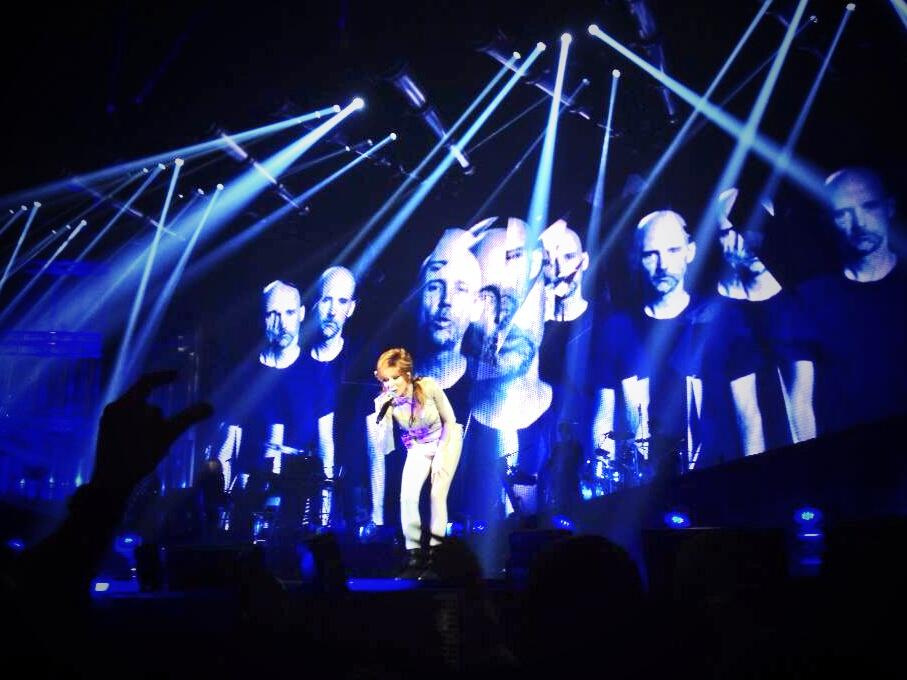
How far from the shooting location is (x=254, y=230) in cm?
1458

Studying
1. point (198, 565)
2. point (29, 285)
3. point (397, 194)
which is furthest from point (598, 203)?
Answer: point (29, 285)

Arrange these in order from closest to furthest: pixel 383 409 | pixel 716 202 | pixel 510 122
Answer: pixel 383 409 < pixel 716 202 < pixel 510 122

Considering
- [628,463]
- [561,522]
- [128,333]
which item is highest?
[128,333]

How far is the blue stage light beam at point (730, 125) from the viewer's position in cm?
973

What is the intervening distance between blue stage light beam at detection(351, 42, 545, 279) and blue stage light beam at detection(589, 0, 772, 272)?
8.99 feet

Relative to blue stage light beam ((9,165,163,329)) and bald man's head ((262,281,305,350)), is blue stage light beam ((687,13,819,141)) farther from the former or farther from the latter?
blue stage light beam ((9,165,163,329))

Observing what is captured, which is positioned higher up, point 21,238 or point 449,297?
point 21,238

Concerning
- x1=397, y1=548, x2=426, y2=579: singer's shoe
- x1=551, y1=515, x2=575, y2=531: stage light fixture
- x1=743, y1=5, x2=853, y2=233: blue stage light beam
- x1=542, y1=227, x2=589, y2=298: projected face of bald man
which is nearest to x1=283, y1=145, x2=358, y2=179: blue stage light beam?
x1=542, y1=227, x2=589, y2=298: projected face of bald man

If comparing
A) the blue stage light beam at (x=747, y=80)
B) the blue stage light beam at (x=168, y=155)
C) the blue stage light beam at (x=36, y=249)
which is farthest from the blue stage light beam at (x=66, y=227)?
the blue stage light beam at (x=747, y=80)

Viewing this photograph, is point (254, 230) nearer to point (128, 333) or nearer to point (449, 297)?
point (128, 333)

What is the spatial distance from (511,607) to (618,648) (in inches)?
54.6

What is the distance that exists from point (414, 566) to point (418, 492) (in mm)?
1692

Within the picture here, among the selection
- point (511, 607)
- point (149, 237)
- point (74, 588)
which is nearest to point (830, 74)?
point (511, 607)

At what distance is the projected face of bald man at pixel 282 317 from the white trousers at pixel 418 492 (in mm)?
7435
